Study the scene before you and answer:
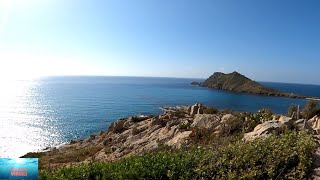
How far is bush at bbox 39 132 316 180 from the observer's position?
752cm

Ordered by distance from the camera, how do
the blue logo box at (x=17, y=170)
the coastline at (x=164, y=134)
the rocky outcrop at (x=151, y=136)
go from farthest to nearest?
the rocky outcrop at (x=151, y=136) → the coastline at (x=164, y=134) → the blue logo box at (x=17, y=170)

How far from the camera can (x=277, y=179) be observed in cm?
746

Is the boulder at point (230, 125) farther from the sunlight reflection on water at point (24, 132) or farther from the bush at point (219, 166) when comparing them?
the sunlight reflection on water at point (24, 132)

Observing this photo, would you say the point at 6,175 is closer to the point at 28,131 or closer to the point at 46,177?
the point at 46,177

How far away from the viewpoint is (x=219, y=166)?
25.9ft

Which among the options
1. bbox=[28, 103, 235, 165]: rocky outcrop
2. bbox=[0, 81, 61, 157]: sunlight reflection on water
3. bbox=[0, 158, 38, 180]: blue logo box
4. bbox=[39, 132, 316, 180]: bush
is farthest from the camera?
bbox=[0, 81, 61, 157]: sunlight reflection on water

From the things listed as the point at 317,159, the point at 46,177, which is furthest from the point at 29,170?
the point at 317,159

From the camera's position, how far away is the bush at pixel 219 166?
752cm

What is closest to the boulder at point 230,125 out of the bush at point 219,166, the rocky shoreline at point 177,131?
the rocky shoreline at point 177,131

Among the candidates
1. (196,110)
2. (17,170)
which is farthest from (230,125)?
(196,110)

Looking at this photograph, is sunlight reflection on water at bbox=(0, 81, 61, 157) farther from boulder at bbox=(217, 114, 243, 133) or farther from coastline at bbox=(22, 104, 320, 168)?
boulder at bbox=(217, 114, 243, 133)

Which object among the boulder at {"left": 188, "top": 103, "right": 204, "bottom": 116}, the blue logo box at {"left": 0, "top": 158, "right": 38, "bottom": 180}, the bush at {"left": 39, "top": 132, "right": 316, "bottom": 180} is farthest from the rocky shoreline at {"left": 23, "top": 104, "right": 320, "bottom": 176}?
the blue logo box at {"left": 0, "top": 158, "right": 38, "bottom": 180}

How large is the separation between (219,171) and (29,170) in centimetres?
465

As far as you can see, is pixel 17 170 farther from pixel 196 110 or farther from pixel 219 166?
pixel 196 110
